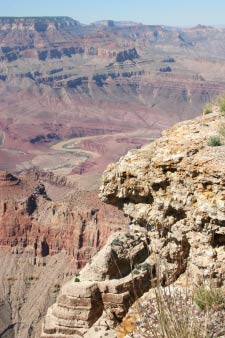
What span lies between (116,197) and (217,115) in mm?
2809

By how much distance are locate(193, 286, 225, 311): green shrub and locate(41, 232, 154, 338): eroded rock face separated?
7.95ft

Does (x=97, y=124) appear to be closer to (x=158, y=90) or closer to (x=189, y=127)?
(x=158, y=90)

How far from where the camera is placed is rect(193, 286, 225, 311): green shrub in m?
6.35

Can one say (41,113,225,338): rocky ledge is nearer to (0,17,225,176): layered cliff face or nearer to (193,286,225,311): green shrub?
(193,286,225,311): green shrub

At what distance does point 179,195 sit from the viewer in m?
7.93

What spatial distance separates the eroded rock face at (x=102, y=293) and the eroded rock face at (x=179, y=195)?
2.27 ft

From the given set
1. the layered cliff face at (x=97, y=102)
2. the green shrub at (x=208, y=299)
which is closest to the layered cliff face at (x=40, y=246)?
the green shrub at (x=208, y=299)

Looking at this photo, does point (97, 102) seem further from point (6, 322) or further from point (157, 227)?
point (157, 227)

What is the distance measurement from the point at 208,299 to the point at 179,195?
1.93 m

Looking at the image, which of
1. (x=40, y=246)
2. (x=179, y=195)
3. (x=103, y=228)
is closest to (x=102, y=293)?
(x=179, y=195)

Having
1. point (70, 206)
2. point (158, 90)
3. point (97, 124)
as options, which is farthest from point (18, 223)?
point (158, 90)

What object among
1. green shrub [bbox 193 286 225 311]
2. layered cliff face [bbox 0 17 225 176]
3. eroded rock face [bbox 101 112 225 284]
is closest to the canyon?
eroded rock face [bbox 101 112 225 284]

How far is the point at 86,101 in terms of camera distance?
175250 mm

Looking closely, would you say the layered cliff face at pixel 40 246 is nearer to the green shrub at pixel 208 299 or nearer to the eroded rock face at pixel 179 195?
the eroded rock face at pixel 179 195
